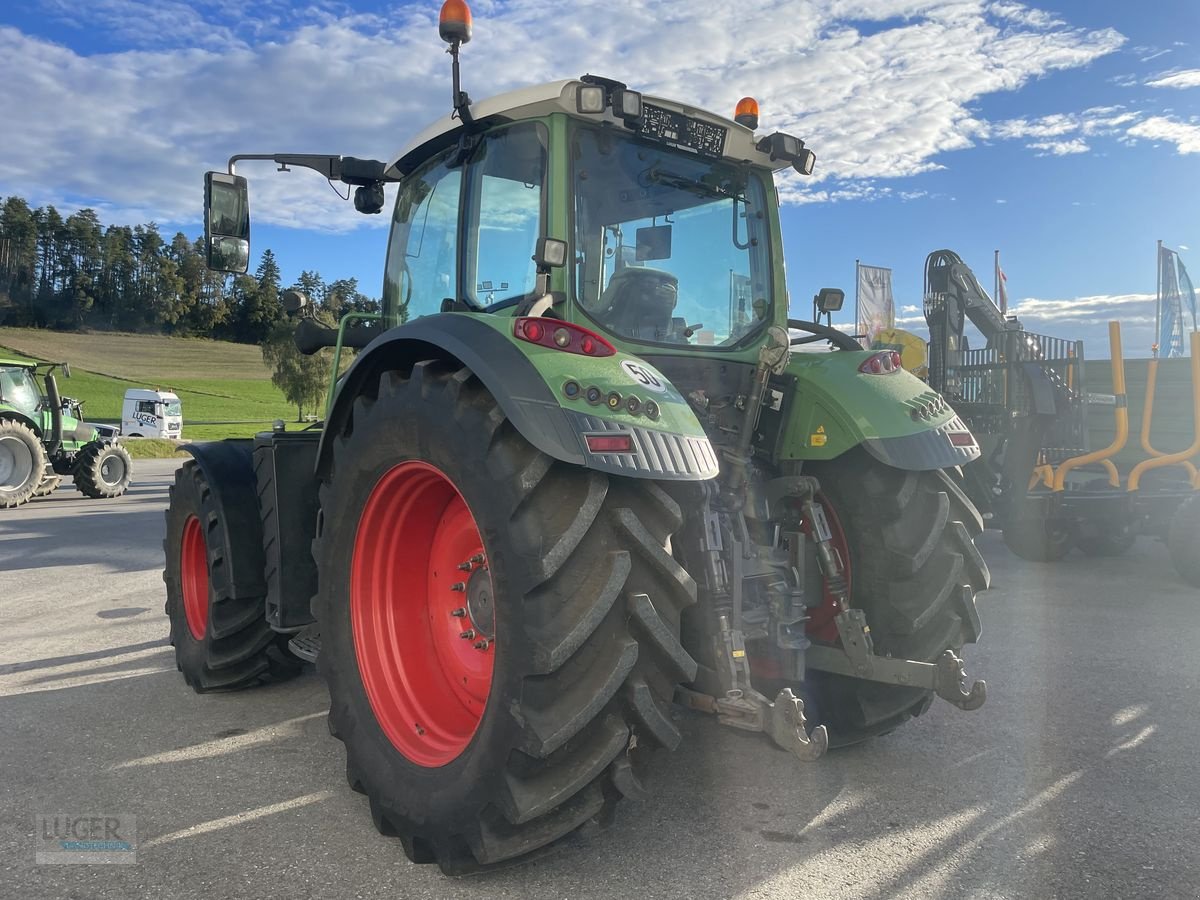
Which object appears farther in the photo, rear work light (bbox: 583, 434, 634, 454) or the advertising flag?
the advertising flag

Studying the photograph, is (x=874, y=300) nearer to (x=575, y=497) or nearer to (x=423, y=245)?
(x=423, y=245)

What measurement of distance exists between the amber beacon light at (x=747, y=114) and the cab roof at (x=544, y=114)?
0.04m

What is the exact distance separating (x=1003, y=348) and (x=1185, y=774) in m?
6.23

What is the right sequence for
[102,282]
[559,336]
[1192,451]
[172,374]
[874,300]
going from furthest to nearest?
1. [102,282]
2. [172,374]
3. [874,300]
4. [1192,451]
5. [559,336]

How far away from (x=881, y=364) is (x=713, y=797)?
174 cm

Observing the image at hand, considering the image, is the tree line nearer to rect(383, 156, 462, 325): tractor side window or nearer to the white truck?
the white truck

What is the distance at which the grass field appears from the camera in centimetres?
4059

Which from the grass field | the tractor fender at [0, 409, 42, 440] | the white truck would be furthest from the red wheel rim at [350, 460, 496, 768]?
the grass field

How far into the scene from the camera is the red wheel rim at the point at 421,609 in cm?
279

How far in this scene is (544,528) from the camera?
7.18 feet

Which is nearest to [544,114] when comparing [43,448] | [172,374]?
[43,448]

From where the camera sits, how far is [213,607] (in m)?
3.93

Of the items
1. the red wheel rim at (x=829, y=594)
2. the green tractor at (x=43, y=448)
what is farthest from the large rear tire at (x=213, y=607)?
the green tractor at (x=43, y=448)

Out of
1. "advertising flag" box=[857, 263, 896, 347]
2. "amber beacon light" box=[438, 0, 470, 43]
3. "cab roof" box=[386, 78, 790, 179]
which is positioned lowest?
"cab roof" box=[386, 78, 790, 179]
